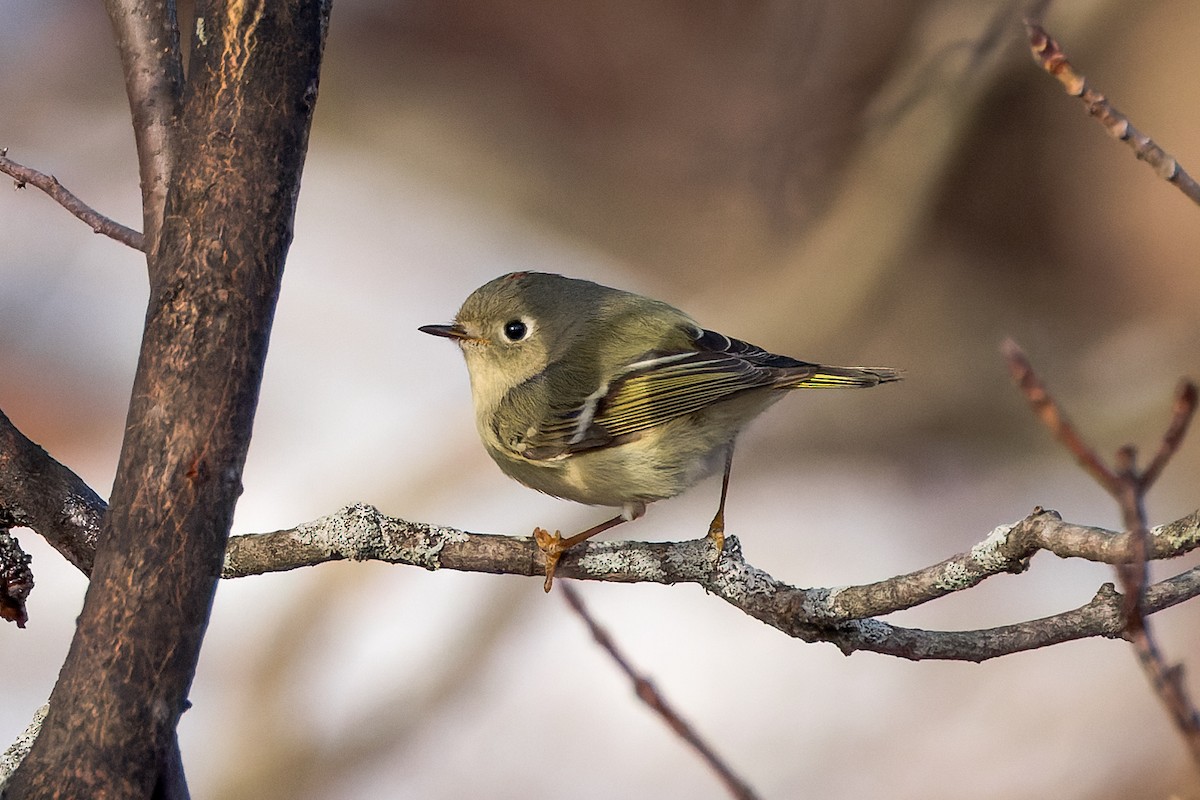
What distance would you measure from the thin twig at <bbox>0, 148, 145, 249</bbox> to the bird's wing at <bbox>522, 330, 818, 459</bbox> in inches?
24.6

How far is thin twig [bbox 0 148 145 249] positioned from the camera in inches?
37.9

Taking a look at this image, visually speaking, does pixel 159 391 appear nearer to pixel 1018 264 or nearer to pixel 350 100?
pixel 350 100

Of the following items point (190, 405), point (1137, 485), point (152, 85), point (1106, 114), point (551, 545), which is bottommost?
point (1137, 485)

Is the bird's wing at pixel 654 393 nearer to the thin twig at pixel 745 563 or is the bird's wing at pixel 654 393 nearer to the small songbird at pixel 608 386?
the small songbird at pixel 608 386

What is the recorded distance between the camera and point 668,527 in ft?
9.76

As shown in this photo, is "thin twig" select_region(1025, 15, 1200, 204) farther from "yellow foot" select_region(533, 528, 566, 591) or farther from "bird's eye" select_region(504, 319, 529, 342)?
"bird's eye" select_region(504, 319, 529, 342)

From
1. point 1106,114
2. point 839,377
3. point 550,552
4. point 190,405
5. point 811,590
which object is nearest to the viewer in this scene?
point 1106,114

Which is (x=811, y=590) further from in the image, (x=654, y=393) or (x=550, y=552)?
(x=654, y=393)

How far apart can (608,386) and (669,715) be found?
3.52ft

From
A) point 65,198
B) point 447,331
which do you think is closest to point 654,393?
point 447,331

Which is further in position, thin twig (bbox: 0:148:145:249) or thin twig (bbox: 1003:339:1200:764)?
thin twig (bbox: 0:148:145:249)

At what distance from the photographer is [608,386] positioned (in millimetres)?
1518

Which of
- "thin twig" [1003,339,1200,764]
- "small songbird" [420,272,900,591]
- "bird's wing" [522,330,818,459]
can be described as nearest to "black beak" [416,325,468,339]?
"small songbird" [420,272,900,591]

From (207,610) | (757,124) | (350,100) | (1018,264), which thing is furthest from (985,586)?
(207,610)
